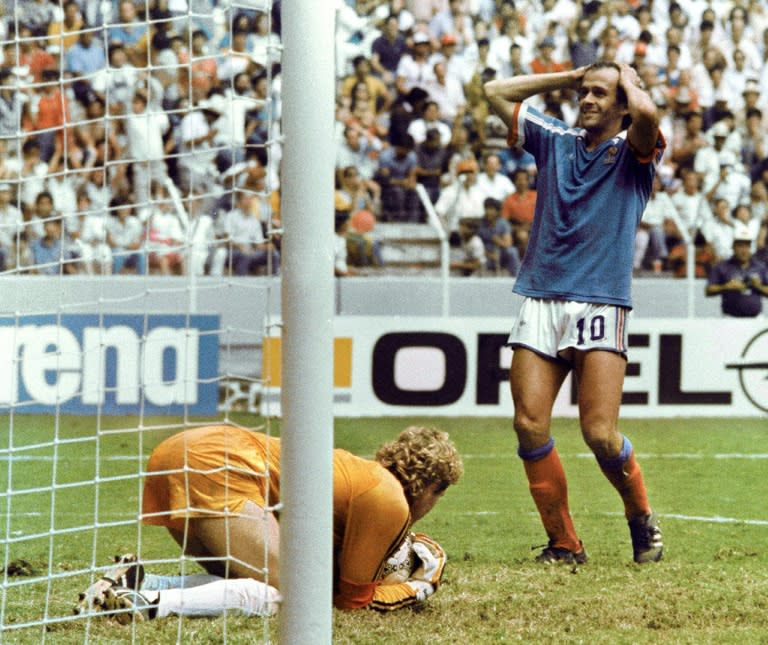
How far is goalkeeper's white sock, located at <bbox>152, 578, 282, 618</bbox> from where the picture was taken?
4.32m

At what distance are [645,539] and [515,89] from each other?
2.03m

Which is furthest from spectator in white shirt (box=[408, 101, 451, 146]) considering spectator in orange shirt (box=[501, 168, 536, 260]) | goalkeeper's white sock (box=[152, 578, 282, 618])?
goalkeeper's white sock (box=[152, 578, 282, 618])

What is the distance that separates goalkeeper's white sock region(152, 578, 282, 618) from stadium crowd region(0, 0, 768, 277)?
23.1ft

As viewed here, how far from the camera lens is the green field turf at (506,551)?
4.33 metres

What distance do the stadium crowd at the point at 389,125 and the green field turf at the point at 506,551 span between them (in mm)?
2593

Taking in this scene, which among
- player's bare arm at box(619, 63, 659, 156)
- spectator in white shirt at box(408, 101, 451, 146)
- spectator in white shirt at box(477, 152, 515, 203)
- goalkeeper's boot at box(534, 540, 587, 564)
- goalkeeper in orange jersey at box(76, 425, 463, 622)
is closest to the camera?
goalkeeper in orange jersey at box(76, 425, 463, 622)

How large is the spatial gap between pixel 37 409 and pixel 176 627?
7.42 meters

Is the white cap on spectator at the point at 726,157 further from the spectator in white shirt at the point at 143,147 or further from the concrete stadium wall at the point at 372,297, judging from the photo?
the spectator in white shirt at the point at 143,147

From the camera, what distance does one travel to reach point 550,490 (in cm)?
556

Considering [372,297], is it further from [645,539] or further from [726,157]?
[645,539]

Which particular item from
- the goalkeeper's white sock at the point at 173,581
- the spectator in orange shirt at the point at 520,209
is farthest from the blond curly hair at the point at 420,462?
the spectator in orange shirt at the point at 520,209

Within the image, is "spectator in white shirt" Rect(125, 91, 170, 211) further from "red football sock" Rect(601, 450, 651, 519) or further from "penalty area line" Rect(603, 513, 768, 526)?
"red football sock" Rect(601, 450, 651, 519)

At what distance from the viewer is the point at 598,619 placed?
4531 mm

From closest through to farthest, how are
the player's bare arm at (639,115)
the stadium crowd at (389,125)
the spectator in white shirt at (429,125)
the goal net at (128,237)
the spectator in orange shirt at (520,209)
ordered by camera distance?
the player's bare arm at (639,115) < the goal net at (128,237) < the stadium crowd at (389,125) < the spectator in orange shirt at (520,209) < the spectator in white shirt at (429,125)
